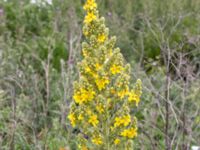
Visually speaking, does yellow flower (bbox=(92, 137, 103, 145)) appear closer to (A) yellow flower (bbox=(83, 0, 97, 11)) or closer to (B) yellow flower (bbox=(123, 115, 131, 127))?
(B) yellow flower (bbox=(123, 115, 131, 127))

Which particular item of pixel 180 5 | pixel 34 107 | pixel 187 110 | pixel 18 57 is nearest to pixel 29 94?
pixel 34 107

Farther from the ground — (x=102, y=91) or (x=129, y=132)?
(x=102, y=91)

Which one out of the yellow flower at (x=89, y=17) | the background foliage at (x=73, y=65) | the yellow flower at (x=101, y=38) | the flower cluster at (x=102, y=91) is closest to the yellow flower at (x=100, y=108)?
the flower cluster at (x=102, y=91)

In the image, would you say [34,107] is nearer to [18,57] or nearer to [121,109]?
[18,57]

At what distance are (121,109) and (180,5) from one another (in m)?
3.93

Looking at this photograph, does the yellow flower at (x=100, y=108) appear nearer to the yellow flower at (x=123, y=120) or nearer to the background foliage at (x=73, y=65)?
the yellow flower at (x=123, y=120)

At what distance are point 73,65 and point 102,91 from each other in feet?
8.70

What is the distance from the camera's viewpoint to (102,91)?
289 centimetres

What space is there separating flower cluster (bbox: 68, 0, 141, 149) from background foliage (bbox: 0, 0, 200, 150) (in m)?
0.82

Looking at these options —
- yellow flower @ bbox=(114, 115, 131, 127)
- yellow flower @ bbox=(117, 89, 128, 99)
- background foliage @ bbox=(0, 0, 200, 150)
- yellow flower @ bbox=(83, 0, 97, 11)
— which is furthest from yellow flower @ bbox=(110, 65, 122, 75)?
background foliage @ bbox=(0, 0, 200, 150)

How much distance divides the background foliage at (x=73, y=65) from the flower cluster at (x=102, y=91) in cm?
82

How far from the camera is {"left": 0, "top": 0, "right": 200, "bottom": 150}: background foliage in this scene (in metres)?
4.20

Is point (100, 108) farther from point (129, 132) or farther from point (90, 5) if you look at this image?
point (90, 5)

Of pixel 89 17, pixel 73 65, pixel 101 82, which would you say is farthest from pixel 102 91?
pixel 73 65
